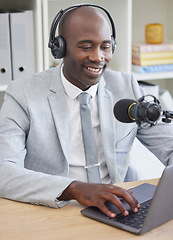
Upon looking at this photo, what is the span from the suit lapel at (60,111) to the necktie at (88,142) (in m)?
0.06

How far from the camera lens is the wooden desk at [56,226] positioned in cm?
118

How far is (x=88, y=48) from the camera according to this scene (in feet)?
5.26

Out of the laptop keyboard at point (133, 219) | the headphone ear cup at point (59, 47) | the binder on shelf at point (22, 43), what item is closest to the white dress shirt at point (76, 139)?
the headphone ear cup at point (59, 47)

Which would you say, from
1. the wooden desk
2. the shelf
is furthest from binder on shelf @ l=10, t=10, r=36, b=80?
the wooden desk

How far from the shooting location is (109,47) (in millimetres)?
1646

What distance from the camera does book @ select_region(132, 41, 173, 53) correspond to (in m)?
2.63

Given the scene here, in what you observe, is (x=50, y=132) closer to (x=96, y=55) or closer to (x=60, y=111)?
(x=60, y=111)

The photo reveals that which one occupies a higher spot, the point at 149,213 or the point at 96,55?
the point at 96,55

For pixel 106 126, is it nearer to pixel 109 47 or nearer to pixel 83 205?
pixel 109 47

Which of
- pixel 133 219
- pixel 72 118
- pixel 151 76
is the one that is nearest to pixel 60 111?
pixel 72 118

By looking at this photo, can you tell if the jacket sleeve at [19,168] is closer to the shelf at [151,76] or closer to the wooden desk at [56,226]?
the wooden desk at [56,226]

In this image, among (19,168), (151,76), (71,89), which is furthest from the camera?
(151,76)

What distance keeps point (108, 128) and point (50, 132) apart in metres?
0.21

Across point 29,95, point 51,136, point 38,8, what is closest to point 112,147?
point 51,136
